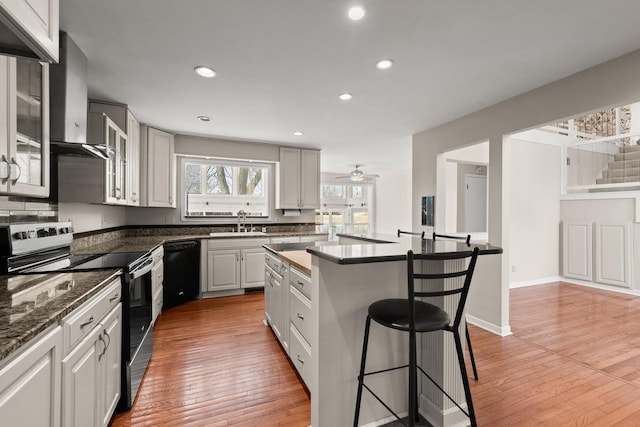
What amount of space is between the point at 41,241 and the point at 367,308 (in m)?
2.08

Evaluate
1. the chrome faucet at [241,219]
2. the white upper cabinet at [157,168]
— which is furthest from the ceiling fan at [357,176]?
the white upper cabinet at [157,168]

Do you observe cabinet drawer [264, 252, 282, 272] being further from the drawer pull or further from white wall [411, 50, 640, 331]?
white wall [411, 50, 640, 331]

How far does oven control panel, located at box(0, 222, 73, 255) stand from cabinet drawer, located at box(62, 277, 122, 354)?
1.73 feet

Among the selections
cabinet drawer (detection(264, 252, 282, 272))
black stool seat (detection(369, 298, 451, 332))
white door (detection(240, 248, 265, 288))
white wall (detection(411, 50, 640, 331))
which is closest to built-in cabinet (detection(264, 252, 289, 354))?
cabinet drawer (detection(264, 252, 282, 272))

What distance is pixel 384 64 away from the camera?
234 centimetres

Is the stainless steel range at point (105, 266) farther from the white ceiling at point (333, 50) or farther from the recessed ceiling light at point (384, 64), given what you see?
the recessed ceiling light at point (384, 64)

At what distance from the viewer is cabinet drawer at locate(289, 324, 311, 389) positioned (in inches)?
75.7

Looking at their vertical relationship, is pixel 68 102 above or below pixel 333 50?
below

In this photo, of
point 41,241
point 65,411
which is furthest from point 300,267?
point 41,241

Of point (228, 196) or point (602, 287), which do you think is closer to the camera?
point (602, 287)

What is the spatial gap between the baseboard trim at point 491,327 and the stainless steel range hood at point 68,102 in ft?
13.1

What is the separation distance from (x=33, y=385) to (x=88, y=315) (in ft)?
1.34

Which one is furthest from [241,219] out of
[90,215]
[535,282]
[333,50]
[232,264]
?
[535,282]

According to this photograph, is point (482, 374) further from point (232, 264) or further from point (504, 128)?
point (232, 264)
